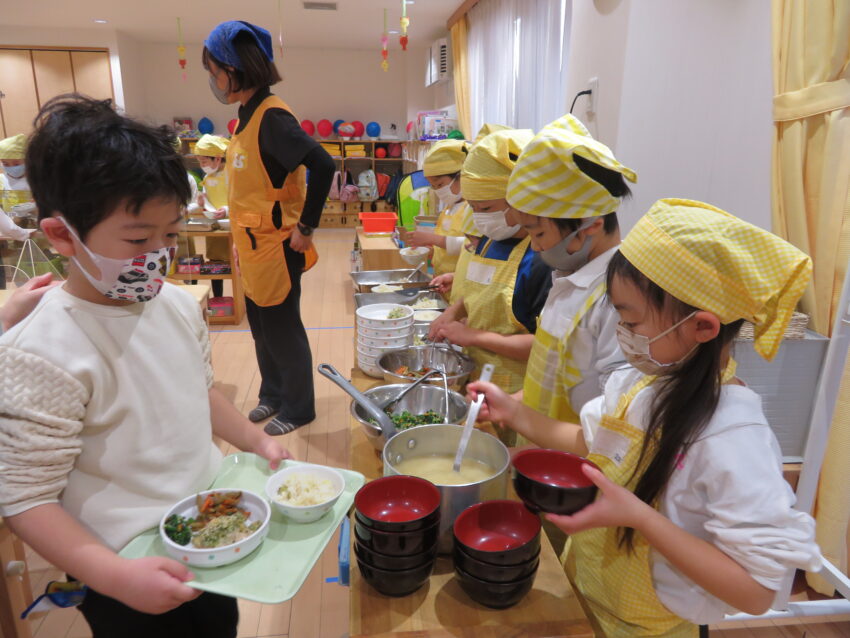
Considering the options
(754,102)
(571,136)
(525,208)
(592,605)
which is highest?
(754,102)

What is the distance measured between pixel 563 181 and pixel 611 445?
595 millimetres

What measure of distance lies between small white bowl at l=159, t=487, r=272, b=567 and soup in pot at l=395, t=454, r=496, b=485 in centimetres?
29

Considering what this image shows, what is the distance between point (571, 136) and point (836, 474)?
1.47m

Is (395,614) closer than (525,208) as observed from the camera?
Yes

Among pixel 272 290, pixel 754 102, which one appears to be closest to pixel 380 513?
pixel 272 290

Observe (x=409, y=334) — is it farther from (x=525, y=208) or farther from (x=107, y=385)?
(x=107, y=385)

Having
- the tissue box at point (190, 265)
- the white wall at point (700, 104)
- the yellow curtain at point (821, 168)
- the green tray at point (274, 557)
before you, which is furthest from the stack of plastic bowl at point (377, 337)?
the tissue box at point (190, 265)

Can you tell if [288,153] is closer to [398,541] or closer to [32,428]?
[32,428]

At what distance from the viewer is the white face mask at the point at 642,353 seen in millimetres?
873

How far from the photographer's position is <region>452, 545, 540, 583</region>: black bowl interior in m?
0.81

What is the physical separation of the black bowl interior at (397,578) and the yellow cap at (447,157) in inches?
80.9

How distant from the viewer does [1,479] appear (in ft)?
2.43

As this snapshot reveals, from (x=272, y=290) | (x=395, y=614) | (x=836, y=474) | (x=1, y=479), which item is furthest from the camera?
(x=272, y=290)

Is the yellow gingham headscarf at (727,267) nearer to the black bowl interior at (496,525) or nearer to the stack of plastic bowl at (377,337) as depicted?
the black bowl interior at (496,525)
